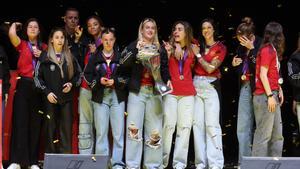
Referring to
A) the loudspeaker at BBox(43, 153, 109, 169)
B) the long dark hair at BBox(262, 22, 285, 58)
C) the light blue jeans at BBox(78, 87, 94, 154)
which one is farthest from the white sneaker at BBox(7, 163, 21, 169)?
the long dark hair at BBox(262, 22, 285, 58)

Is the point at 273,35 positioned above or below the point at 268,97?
above

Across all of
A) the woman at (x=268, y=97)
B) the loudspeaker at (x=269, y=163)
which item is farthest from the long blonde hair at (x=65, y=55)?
the loudspeaker at (x=269, y=163)

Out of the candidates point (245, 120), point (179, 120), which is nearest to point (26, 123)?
point (179, 120)

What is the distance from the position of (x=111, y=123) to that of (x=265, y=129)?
1676mm

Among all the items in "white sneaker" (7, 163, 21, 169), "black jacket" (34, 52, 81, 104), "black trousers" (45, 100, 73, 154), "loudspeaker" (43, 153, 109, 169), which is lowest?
"white sneaker" (7, 163, 21, 169)

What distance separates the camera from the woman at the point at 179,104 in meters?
7.98

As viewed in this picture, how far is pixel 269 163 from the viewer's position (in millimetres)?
7016

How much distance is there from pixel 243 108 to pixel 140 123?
121 cm

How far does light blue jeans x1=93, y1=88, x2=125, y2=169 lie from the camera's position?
7898 mm

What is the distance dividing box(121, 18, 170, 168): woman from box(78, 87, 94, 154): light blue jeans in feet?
1.48

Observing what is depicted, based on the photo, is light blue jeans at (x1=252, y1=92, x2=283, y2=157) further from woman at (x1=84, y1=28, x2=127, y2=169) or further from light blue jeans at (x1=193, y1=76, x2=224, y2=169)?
woman at (x1=84, y1=28, x2=127, y2=169)

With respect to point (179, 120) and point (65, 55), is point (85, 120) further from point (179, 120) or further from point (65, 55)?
point (179, 120)

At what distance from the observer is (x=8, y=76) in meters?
7.91

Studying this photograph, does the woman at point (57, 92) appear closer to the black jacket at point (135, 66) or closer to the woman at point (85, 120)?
the woman at point (85, 120)
